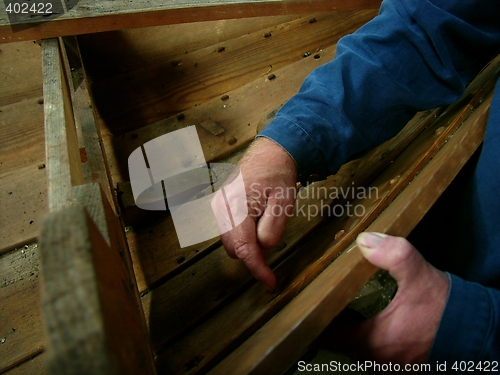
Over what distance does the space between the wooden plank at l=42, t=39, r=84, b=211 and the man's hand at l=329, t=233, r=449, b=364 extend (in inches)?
20.2

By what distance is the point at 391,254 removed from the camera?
1.87 feet

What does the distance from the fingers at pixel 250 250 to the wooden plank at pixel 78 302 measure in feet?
1.38

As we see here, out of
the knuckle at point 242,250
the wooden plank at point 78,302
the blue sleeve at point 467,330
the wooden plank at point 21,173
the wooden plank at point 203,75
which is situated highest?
the wooden plank at point 203,75

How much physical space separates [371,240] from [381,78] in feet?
1.91

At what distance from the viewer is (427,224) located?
3.44 ft

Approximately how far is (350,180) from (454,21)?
51 cm

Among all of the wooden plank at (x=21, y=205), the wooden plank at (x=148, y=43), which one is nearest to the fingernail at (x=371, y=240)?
the wooden plank at (x=21, y=205)

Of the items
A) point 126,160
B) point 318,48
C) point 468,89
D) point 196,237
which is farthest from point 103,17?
point 468,89

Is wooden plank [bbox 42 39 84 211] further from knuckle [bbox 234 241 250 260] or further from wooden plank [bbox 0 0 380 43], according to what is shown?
knuckle [bbox 234 241 250 260]

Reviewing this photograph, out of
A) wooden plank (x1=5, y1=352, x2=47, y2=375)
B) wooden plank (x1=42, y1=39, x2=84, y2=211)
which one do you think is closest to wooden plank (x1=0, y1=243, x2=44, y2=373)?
wooden plank (x1=5, y1=352, x2=47, y2=375)

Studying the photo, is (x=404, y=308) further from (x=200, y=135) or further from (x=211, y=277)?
(x=200, y=135)

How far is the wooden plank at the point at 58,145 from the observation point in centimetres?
58

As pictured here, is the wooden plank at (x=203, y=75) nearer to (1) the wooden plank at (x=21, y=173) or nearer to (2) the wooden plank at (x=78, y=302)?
(1) the wooden plank at (x=21, y=173)

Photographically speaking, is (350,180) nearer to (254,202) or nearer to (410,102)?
(410,102)
